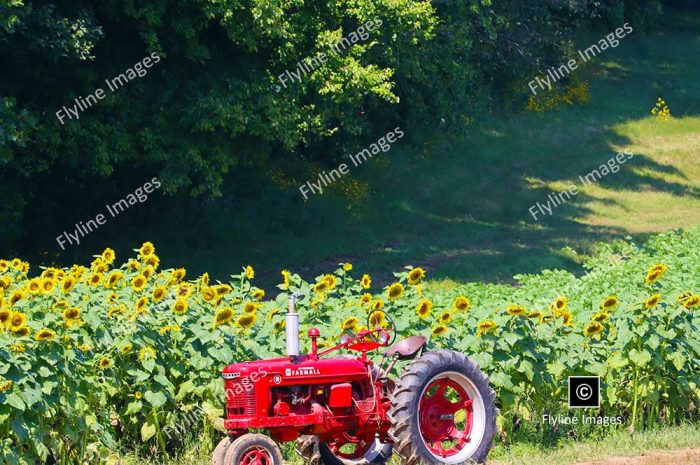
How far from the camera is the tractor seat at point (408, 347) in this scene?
9008mm

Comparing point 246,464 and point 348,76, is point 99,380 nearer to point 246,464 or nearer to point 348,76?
point 246,464

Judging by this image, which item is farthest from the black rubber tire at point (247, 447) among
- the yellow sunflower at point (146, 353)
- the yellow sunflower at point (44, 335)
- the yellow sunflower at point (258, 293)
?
the yellow sunflower at point (258, 293)

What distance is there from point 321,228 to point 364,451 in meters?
21.3

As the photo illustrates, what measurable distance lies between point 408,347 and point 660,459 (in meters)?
2.23

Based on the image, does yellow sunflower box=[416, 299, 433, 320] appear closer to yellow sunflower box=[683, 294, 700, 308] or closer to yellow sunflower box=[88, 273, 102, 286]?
yellow sunflower box=[683, 294, 700, 308]

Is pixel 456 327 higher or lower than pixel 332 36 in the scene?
lower

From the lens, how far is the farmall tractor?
332 inches

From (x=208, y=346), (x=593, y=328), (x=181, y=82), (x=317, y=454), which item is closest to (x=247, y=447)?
(x=317, y=454)

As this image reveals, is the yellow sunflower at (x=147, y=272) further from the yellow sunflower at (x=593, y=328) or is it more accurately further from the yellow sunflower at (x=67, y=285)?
the yellow sunflower at (x=593, y=328)

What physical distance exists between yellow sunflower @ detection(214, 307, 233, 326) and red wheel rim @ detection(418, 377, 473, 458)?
179cm

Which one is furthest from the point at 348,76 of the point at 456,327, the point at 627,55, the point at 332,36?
the point at 627,55

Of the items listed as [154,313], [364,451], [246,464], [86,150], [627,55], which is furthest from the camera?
[627,55]

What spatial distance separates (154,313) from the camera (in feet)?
33.0

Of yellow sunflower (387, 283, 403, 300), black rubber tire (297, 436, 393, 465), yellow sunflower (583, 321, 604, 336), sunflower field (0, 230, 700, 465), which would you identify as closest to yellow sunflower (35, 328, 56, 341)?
sunflower field (0, 230, 700, 465)
